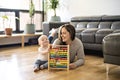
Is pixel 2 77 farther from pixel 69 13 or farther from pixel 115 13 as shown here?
pixel 69 13

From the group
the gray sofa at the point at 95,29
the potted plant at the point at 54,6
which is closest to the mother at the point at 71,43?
the gray sofa at the point at 95,29

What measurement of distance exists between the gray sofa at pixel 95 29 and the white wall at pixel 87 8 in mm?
443

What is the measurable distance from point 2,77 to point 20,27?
3.11 m

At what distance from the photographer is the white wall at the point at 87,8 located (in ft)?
13.4

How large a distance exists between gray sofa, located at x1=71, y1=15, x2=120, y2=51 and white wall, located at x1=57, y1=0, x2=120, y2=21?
0.44 meters

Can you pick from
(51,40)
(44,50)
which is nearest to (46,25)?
(51,40)

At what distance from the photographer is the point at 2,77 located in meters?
1.95

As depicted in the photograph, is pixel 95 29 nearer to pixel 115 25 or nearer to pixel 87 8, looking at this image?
pixel 115 25

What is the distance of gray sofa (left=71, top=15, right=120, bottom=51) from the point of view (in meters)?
3.02

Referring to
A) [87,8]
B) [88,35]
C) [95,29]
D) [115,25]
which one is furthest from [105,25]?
[87,8]

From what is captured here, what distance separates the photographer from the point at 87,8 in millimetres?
4523

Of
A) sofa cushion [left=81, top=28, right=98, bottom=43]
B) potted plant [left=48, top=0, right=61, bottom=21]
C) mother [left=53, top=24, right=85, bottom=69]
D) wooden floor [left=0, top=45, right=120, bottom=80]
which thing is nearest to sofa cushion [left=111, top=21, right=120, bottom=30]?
sofa cushion [left=81, top=28, right=98, bottom=43]

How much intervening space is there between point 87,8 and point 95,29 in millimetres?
1462

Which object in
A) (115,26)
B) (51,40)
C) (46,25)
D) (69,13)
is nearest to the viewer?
(51,40)
